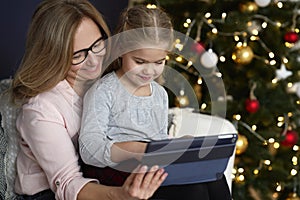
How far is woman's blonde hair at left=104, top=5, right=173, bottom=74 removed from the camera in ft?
5.44

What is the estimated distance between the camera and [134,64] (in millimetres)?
1673

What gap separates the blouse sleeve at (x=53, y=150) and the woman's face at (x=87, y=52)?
15 cm

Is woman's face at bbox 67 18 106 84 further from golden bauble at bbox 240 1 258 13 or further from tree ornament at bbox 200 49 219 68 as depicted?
golden bauble at bbox 240 1 258 13

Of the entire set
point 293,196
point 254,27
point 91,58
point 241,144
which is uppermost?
point 91,58

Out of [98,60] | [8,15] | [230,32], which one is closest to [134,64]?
[98,60]

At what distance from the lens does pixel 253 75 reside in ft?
9.43

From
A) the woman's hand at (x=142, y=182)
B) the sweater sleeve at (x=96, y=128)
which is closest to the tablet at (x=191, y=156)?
the woman's hand at (x=142, y=182)

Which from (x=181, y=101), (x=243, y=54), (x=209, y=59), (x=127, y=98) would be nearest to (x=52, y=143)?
(x=127, y=98)

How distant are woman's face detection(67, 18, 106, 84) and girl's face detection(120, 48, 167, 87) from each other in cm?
10

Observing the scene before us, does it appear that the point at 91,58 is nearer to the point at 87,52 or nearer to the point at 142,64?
the point at 87,52

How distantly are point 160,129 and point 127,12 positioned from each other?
383mm

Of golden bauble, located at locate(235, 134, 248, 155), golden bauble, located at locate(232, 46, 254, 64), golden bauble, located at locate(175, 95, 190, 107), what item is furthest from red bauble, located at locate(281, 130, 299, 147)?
golden bauble, located at locate(175, 95, 190, 107)

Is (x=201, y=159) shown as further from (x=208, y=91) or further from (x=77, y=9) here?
(x=208, y=91)

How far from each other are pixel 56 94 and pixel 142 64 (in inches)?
11.3
